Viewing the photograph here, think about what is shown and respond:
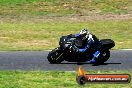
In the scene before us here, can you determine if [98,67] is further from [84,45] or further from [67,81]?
[67,81]

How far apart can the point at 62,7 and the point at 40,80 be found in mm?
20630

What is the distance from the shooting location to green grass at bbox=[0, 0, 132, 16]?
31891 millimetres

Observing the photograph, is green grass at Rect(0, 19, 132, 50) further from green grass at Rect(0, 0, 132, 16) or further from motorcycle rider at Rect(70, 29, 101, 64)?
motorcycle rider at Rect(70, 29, 101, 64)

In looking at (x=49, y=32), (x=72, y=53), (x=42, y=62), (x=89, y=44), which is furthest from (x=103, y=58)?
(x=49, y=32)

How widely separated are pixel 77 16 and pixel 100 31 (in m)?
5.59

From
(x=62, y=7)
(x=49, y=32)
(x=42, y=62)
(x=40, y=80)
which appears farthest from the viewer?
(x=62, y=7)

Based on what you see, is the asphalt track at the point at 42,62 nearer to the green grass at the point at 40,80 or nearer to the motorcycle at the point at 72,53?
the motorcycle at the point at 72,53

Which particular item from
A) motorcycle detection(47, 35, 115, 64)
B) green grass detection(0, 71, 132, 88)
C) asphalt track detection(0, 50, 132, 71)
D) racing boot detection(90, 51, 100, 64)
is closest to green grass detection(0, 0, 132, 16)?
asphalt track detection(0, 50, 132, 71)

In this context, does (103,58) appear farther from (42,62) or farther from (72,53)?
(42,62)

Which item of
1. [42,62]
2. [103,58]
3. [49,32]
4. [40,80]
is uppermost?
[40,80]

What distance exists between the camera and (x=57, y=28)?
2670 centimetres

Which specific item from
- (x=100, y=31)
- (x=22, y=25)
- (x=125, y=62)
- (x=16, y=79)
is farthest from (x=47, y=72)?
(x=22, y=25)

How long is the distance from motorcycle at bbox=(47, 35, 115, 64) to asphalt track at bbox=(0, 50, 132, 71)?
198 millimetres

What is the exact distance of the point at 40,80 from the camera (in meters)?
12.8
